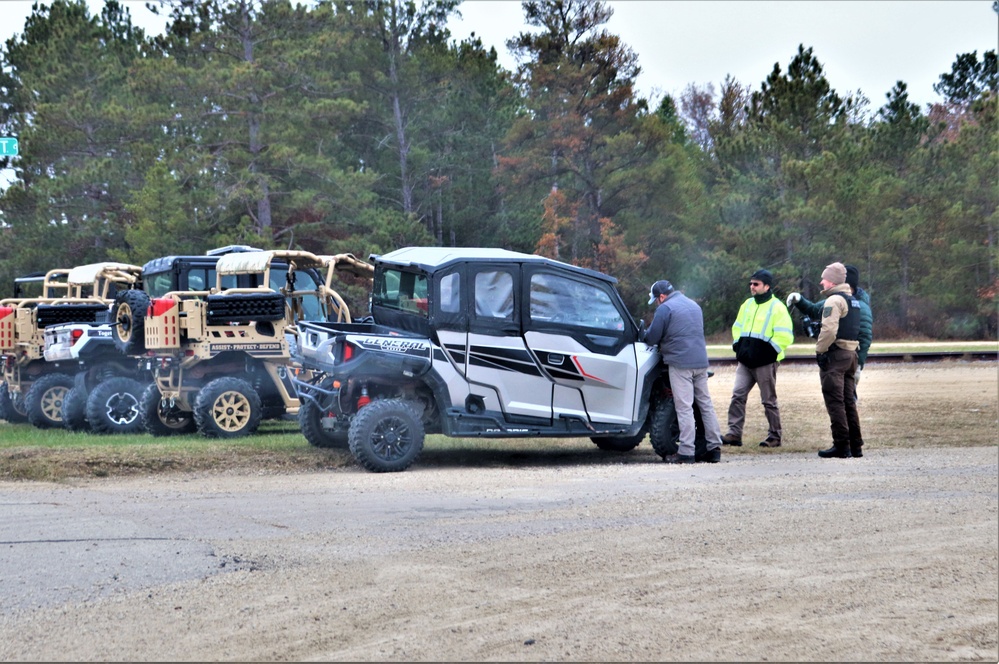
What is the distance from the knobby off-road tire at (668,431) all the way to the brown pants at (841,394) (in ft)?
4.21

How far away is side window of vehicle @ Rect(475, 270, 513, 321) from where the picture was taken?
35.9 feet

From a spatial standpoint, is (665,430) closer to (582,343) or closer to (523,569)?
(582,343)

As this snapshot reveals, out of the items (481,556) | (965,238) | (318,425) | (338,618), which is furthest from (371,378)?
(965,238)

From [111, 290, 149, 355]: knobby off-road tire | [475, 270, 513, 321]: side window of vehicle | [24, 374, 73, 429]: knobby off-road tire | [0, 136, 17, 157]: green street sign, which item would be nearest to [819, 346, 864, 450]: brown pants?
[475, 270, 513, 321]: side window of vehicle

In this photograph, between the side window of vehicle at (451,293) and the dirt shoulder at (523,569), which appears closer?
the dirt shoulder at (523,569)

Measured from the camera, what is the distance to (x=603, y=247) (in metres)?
39.0

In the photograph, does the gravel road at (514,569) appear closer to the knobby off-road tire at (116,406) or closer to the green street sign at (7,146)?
the knobby off-road tire at (116,406)

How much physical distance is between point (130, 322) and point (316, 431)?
3.42m

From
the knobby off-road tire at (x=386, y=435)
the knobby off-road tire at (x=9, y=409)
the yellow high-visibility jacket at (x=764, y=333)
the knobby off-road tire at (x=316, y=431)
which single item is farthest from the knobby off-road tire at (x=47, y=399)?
the yellow high-visibility jacket at (x=764, y=333)

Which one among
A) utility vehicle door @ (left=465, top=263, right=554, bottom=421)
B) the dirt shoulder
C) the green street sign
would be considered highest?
the green street sign

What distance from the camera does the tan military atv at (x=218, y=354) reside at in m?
13.6

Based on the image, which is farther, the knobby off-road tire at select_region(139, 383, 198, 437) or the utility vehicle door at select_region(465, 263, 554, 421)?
the knobby off-road tire at select_region(139, 383, 198, 437)

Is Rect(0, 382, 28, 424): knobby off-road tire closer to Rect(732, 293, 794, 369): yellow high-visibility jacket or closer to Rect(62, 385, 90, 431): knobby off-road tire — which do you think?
Rect(62, 385, 90, 431): knobby off-road tire

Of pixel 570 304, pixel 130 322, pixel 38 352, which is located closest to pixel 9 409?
pixel 38 352
